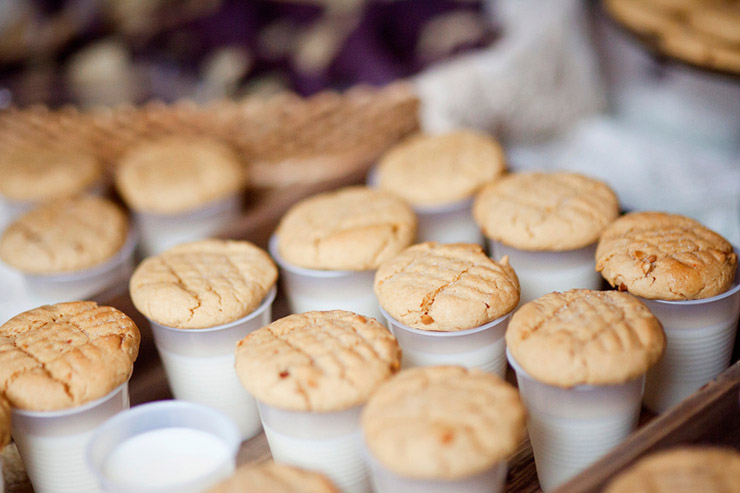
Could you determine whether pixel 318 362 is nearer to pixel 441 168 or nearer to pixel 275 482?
pixel 275 482

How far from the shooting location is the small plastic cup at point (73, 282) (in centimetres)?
199

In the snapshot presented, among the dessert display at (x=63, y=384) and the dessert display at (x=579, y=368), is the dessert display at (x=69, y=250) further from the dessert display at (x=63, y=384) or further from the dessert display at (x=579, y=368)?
the dessert display at (x=579, y=368)

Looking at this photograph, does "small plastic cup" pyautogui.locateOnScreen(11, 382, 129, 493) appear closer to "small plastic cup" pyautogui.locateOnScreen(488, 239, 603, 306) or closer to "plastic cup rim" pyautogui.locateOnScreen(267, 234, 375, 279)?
"plastic cup rim" pyautogui.locateOnScreen(267, 234, 375, 279)

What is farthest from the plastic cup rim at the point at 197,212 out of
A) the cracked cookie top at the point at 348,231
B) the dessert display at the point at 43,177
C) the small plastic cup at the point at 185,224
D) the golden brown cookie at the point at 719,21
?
the golden brown cookie at the point at 719,21

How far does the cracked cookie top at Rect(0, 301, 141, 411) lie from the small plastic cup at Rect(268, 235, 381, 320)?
48 cm

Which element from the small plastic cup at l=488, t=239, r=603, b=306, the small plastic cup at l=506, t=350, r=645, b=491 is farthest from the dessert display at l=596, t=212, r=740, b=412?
the small plastic cup at l=506, t=350, r=645, b=491

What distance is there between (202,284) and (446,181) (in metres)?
0.86

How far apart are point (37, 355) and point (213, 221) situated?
3.26 feet

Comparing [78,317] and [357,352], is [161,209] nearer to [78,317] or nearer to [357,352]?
[78,317]

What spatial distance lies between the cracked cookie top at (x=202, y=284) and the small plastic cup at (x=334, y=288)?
4.0 inches

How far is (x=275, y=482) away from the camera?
115 cm

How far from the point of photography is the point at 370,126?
2.60m

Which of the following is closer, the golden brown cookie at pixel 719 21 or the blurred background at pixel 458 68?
the golden brown cookie at pixel 719 21

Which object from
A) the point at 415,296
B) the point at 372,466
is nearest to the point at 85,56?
the point at 415,296
